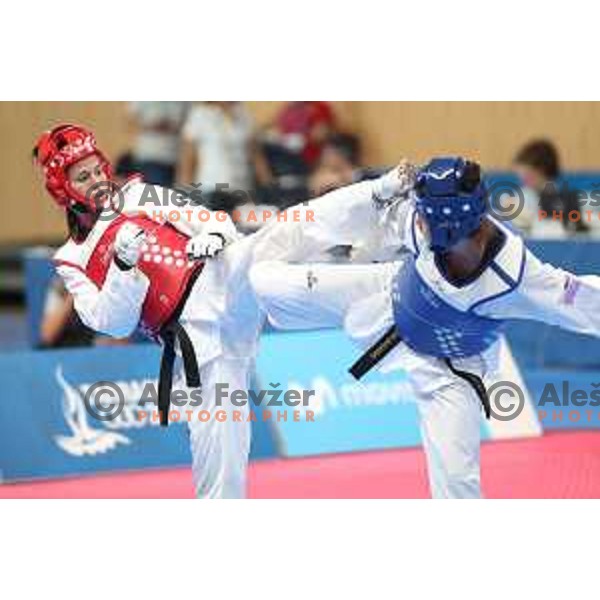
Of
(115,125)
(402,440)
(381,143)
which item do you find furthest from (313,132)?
(402,440)

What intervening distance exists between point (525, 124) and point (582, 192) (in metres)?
1.52

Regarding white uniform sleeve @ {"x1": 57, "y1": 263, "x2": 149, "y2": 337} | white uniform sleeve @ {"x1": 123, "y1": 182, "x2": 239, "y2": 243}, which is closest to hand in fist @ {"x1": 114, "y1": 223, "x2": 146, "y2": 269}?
white uniform sleeve @ {"x1": 57, "y1": 263, "x2": 149, "y2": 337}

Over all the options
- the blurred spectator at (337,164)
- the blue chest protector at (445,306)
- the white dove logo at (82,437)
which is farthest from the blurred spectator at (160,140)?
the blue chest protector at (445,306)

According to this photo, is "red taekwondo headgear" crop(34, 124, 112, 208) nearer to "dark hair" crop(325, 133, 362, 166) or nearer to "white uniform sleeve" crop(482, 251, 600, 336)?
"white uniform sleeve" crop(482, 251, 600, 336)

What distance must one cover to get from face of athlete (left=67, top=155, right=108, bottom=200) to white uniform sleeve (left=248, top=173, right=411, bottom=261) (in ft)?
2.47

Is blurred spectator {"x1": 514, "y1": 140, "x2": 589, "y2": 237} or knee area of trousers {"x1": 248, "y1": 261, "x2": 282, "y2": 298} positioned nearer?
knee area of trousers {"x1": 248, "y1": 261, "x2": 282, "y2": 298}

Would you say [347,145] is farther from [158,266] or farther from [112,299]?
[112,299]

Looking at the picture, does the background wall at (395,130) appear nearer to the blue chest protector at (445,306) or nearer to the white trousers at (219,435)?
the white trousers at (219,435)

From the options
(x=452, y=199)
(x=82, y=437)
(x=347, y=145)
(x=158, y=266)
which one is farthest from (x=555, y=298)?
(x=347, y=145)

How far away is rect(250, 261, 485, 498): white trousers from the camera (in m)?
6.64

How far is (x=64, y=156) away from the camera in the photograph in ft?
23.5

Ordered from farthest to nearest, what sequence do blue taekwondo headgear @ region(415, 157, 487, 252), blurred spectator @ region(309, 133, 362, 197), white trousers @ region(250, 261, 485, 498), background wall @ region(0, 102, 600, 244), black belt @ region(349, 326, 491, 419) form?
background wall @ region(0, 102, 600, 244) → blurred spectator @ region(309, 133, 362, 197) → black belt @ region(349, 326, 491, 419) → white trousers @ region(250, 261, 485, 498) → blue taekwondo headgear @ region(415, 157, 487, 252)

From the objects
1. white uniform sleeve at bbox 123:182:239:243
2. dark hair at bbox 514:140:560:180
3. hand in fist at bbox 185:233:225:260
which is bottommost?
hand in fist at bbox 185:233:225:260

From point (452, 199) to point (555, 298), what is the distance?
580 mm
